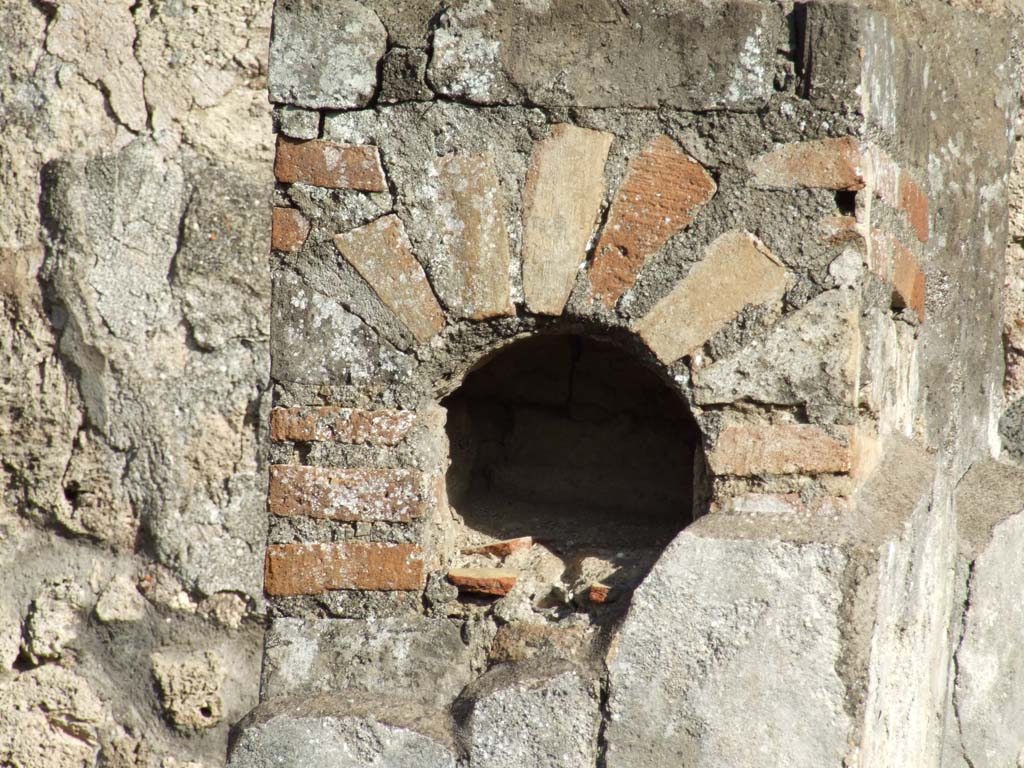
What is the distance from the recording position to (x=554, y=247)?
2113mm

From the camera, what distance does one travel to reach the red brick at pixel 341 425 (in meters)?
2.20

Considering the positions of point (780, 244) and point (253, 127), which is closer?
point (780, 244)

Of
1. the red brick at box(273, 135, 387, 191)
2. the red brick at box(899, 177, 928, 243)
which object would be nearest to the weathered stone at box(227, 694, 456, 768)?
the red brick at box(273, 135, 387, 191)

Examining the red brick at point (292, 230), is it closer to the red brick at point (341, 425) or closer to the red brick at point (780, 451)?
the red brick at point (341, 425)

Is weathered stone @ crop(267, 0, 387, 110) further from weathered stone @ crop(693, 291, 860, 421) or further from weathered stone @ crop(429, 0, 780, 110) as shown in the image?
weathered stone @ crop(693, 291, 860, 421)

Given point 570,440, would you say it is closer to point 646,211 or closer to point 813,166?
point 646,211

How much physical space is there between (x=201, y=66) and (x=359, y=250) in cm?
55

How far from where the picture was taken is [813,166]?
2.02 m

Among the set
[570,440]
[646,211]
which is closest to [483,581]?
[570,440]

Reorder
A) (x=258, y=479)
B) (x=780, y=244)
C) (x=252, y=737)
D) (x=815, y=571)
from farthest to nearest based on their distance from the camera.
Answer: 1. (x=258, y=479)
2. (x=252, y=737)
3. (x=780, y=244)
4. (x=815, y=571)

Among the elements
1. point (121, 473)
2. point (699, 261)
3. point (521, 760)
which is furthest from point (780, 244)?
point (121, 473)

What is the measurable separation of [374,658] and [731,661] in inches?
26.1

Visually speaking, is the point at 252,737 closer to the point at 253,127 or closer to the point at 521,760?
the point at 521,760

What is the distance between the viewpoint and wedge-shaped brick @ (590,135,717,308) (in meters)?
2.06
